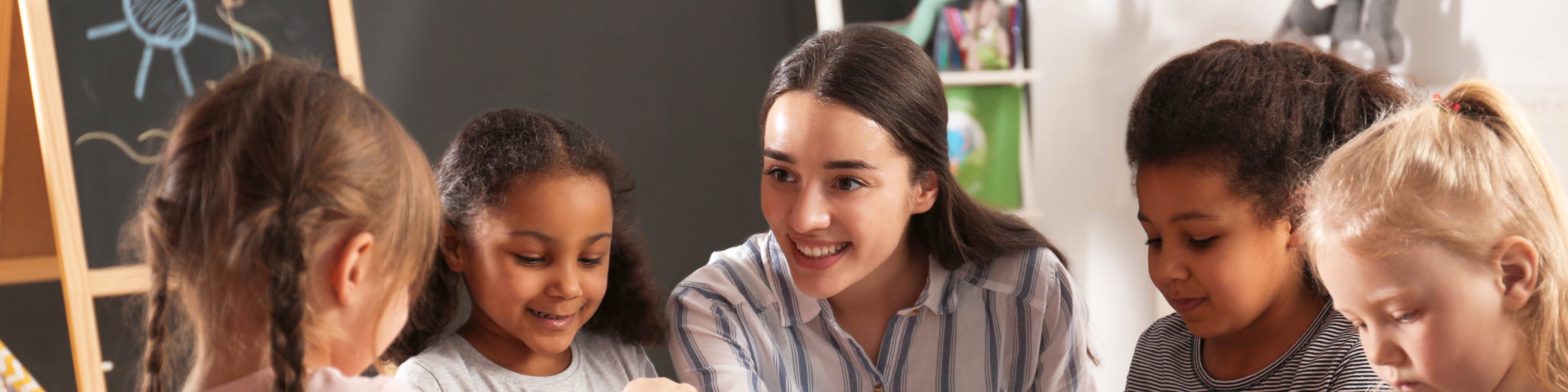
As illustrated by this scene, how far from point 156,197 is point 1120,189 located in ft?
7.26

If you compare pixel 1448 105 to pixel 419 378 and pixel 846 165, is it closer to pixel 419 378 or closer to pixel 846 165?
pixel 846 165

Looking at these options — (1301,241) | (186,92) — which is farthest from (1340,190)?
(186,92)

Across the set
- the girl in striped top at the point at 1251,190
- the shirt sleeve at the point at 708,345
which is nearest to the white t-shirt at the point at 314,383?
the shirt sleeve at the point at 708,345

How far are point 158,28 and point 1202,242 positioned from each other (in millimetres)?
2113

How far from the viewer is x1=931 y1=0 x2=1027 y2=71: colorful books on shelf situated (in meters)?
2.52

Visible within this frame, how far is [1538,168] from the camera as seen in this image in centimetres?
95

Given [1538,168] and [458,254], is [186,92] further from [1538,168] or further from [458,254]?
[1538,168]

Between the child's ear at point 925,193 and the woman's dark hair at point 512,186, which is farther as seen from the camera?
the child's ear at point 925,193

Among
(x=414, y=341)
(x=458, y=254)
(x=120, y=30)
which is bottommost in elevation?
(x=414, y=341)

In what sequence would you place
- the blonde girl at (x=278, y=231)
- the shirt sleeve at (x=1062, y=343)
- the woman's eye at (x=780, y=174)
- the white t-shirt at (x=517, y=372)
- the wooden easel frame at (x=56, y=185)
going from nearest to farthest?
1. the blonde girl at (x=278, y=231)
2. the white t-shirt at (x=517, y=372)
3. the woman's eye at (x=780, y=174)
4. the shirt sleeve at (x=1062, y=343)
5. the wooden easel frame at (x=56, y=185)

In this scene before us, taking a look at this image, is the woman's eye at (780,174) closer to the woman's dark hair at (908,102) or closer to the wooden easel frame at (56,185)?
the woman's dark hair at (908,102)

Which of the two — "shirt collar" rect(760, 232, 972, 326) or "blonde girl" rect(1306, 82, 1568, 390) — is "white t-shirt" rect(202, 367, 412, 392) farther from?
"blonde girl" rect(1306, 82, 1568, 390)

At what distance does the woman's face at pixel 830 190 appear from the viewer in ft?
4.22

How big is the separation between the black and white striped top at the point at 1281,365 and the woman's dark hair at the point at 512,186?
66 cm
